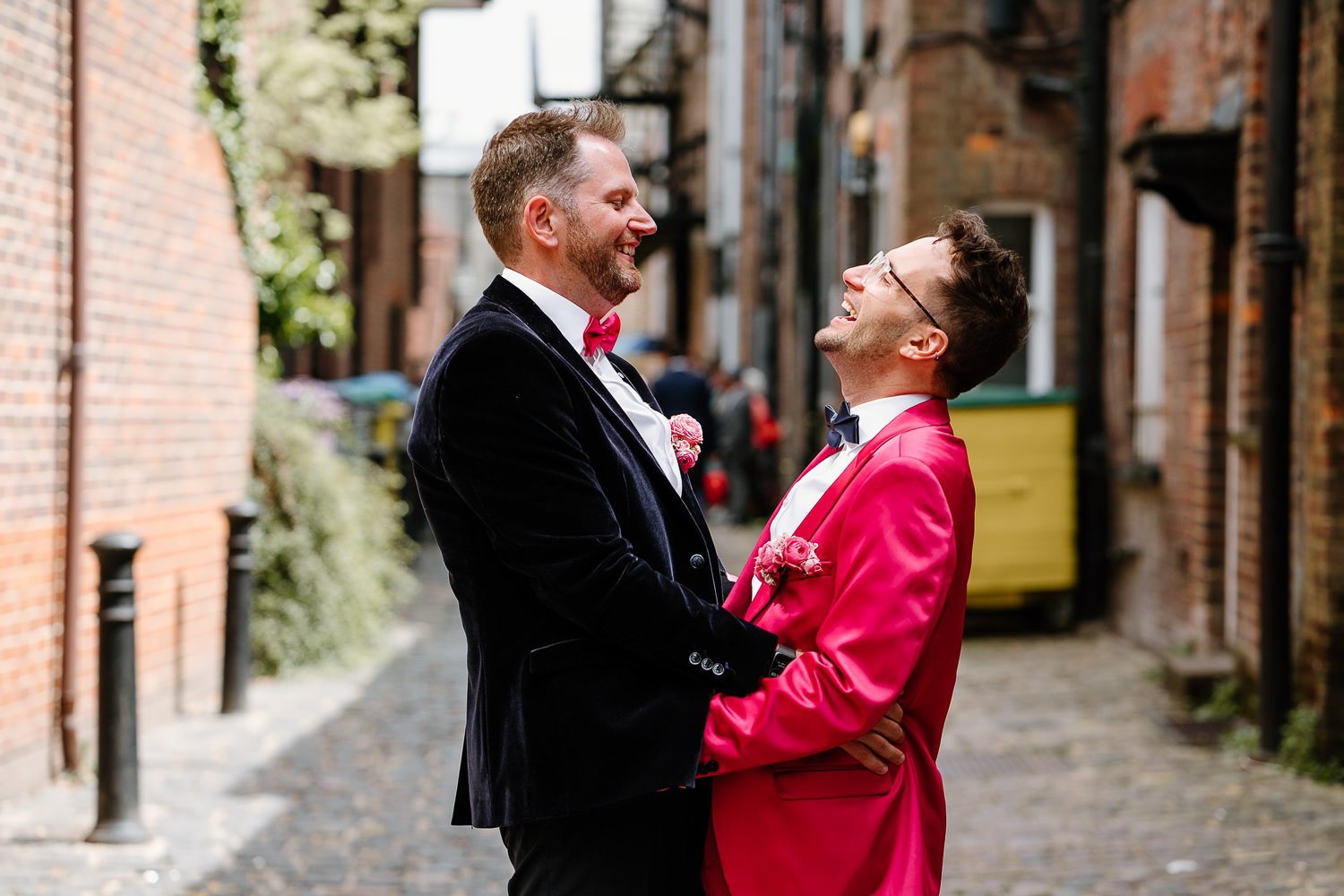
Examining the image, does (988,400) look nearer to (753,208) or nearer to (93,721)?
(93,721)

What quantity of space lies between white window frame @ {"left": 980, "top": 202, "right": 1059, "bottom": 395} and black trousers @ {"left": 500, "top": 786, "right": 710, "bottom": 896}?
10.1m

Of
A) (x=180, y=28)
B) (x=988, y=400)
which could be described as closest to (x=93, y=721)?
(x=180, y=28)

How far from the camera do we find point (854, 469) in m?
2.40

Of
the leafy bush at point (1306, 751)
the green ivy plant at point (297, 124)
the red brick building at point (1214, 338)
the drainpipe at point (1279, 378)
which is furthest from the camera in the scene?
the green ivy plant at point (297, 124)

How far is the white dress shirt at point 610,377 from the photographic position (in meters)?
2.50

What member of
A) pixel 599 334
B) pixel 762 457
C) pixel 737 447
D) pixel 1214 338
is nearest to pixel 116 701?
pixel 599 334

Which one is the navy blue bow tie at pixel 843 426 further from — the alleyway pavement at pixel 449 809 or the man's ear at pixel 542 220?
the alleyway pavement at pixel 449 809

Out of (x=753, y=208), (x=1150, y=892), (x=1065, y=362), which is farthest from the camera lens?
(x=753, y=208)

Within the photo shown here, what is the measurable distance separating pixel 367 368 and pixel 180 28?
1926cm

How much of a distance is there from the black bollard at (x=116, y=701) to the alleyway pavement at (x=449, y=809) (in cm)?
13

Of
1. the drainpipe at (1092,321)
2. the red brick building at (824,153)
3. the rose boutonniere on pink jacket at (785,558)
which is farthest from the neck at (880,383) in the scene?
the red brick building at (824,153)

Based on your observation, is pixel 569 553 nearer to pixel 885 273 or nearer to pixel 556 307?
pixel 556 307

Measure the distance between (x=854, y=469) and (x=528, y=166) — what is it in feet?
2.42

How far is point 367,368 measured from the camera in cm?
2655
